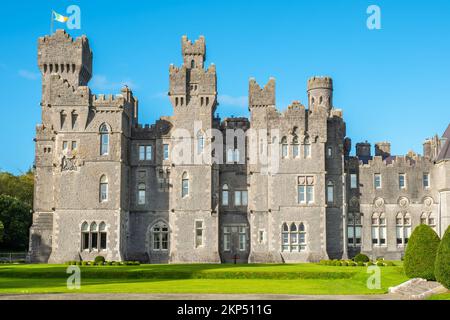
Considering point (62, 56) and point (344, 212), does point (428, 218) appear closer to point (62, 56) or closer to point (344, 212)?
point (344, 212)

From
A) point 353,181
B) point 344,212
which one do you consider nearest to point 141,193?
point 344,212

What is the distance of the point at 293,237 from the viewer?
5347 cm

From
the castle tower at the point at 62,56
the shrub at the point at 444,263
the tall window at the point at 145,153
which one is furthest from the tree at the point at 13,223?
the shrub at the point at 444,263

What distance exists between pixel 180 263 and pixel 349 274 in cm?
1766

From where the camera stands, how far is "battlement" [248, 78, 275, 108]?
54969mm

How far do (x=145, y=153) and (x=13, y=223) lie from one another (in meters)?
23.5

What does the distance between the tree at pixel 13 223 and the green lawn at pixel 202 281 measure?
31.7 metres

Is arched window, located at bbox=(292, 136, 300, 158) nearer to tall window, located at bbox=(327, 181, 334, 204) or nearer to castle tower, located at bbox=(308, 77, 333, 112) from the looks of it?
tall window, located at bbox=(327, 181, 334, 204)

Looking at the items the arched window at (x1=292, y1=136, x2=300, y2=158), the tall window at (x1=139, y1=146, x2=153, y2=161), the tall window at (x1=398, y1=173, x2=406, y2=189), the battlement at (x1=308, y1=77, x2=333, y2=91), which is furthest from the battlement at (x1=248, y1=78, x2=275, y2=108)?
the tall window at (x1=398, y1=173, x2=406, y2=189)

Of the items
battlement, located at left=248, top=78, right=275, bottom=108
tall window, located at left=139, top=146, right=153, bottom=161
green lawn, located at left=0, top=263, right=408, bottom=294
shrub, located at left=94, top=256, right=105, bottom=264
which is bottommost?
green lawn, located at left=0, top=263, right=408, bottom=294

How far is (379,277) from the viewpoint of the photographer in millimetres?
36094

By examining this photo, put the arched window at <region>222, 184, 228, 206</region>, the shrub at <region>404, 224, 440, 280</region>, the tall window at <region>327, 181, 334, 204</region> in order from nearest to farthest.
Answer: the shrub at <region>404, 224, 440, 280</region>
the tall window at <region>327, 181, 334, 204</region>
the arched window at <region>222, 184, 228, 206</region>

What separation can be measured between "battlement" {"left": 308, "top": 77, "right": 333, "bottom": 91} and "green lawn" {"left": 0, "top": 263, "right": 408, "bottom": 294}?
2511 cm
